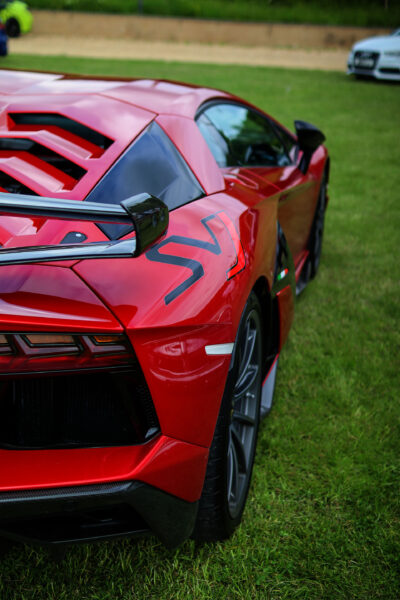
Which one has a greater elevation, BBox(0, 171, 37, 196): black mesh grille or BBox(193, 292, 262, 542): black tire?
BBox(0, 171, 37, 196): black mesh grille

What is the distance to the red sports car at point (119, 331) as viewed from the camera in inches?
52.1

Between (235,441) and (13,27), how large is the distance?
22625 mm

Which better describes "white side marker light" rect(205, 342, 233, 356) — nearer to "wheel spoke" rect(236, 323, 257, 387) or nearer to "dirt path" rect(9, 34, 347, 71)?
"wheel spoke" rect(236, 323, 257, 387)

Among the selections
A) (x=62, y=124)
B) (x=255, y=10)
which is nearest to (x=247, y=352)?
(x=62, y=124)

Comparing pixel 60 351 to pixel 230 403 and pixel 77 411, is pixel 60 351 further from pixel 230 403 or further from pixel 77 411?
pixel 230 403

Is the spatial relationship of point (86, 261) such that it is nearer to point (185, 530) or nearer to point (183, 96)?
point (185, 530)

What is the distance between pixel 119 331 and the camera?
1.33m

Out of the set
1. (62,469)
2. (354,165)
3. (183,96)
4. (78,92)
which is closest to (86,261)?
(62,469)

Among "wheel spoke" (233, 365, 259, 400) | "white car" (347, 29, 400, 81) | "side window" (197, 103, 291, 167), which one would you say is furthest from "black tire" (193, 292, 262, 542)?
"white car" (347, 29, 400, 81)

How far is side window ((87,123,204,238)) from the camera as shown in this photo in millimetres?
1809

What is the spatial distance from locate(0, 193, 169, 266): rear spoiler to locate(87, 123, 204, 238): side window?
46 cm

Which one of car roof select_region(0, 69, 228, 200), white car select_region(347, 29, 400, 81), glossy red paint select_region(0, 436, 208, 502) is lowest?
white car select_region(347, 29, 400, 81)

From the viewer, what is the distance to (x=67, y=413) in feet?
4.73

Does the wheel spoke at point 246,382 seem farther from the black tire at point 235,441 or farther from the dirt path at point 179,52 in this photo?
the dirt path at point 179,52
